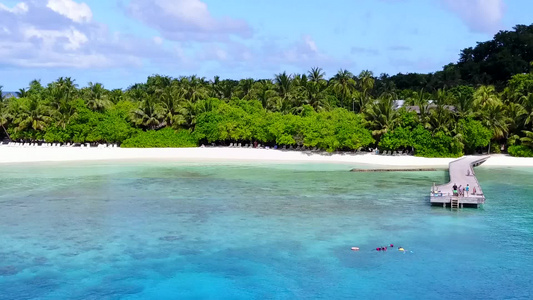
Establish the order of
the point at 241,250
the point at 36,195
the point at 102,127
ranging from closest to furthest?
the point at 241,250, the point at 36,195, the point at 102,127

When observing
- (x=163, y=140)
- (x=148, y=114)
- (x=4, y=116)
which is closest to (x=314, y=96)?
(x=163, y=140)

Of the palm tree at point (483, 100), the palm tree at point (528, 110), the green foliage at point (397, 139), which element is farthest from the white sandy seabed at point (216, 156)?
the palm tree at point (483, 100)

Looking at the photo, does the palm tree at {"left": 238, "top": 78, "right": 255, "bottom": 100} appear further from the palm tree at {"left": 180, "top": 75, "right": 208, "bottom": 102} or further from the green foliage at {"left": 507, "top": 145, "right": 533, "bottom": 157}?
the green foliage at {"left": 507, "top": 145, "right": 533, "bottom": 157}

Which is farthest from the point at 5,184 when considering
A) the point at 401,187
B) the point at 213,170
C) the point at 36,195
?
the point at 401,187

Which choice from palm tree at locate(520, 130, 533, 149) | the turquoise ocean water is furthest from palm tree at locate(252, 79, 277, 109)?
the turquoise ocean water

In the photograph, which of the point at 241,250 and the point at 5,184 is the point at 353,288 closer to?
the point at 241,250

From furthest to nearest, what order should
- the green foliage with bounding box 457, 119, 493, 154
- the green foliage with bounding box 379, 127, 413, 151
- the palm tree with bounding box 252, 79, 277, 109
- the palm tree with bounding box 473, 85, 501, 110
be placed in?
1. the palm tree with bounding box 252, 79, 277, 109
2. the palm tree with bounding box 473, 85, 501, 110
3. the green foliage with bounding box 379, 127, 413, 151
4. the green foliage with bounding box 457, 119, 493, 154
